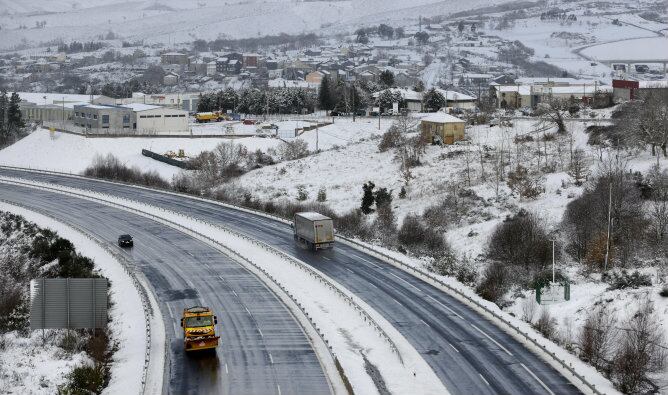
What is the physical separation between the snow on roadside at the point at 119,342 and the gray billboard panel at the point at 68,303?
1676 mm

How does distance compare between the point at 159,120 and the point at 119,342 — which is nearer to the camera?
the point at 119,342

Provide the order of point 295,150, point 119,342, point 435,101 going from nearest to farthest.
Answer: point 119,342 → point 295,150 → point 435,101

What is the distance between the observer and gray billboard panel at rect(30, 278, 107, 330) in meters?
41.3

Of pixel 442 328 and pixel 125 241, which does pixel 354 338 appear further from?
pixel 125 241

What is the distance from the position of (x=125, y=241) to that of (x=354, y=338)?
97.8ft

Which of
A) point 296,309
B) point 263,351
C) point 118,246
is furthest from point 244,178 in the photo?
point 263,351

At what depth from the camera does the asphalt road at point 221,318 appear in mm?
36531

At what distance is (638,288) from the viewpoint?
46344mm

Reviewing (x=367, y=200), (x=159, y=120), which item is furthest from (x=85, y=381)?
(x=159, y=120)

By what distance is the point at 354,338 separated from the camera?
43.4 meters

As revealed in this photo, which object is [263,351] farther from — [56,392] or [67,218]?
[67,218]

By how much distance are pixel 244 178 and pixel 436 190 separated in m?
30.5

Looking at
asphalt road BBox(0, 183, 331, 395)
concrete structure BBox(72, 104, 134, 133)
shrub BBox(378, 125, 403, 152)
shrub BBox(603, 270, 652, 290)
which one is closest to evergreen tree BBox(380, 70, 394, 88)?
concrete structure BBox(72, 104, 134, 133)

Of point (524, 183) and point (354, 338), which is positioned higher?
point (524, 183)
